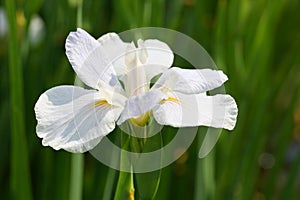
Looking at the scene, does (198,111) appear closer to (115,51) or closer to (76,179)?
(115,51)

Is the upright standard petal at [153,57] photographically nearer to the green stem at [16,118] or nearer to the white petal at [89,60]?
the white petal at [89,60]

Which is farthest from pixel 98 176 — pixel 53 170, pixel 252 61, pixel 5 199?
pixel 252 61

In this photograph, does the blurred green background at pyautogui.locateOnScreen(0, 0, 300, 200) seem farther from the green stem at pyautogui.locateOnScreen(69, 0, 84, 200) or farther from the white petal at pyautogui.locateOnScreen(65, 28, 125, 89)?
the white petal at pyautogui.locateOnScreen(65, 28, 125, 89)

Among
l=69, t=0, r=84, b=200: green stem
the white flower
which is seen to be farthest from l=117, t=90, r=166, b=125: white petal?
l=69, t=0, r=84, b=200: green stem

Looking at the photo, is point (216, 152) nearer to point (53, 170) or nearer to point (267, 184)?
point (267, 184)

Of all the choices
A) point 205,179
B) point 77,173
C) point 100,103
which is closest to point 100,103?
point 100,103

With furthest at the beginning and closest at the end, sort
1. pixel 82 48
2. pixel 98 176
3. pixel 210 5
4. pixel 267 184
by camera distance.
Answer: pixel 210 5 < pixel 267 184 < pixel 98 176 < pixel 82 48

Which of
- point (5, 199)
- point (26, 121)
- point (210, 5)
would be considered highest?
point (210, 5)
